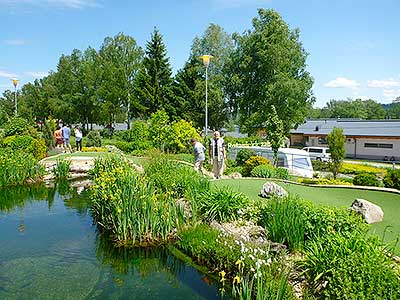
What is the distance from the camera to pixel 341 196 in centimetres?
994

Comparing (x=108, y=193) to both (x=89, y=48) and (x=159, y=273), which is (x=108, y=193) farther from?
(x=89, y=48)

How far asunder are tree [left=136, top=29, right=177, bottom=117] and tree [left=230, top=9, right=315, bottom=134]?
681 cm

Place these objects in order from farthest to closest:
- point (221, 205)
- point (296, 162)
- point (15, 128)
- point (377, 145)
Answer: point (377, 145) → point (15, 128) → point (296, 162) → point (221, 205)

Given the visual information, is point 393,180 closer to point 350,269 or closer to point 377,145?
point 350,269

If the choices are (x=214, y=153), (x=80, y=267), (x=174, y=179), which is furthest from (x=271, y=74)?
(x=80, y=267)

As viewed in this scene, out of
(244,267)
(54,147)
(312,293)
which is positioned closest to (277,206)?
(244,267)

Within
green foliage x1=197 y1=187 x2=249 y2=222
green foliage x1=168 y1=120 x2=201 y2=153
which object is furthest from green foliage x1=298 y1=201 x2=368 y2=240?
green foliage x1=168 y1=120 x2=201 y2=153

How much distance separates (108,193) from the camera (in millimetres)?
7777

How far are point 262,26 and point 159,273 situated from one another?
31588 mm

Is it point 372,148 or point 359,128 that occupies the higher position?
point 359,128

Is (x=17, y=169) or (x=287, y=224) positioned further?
(x=17, y=169)

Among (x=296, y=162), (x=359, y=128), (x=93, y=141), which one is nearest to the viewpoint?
(x=296, y=162)

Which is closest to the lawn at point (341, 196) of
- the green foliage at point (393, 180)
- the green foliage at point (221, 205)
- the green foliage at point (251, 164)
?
the green foliage at point (221, 205)

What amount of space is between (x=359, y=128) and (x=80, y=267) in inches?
1416
